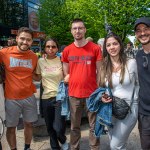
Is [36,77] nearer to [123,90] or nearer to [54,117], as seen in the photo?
[54,117]

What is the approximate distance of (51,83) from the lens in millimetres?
4605

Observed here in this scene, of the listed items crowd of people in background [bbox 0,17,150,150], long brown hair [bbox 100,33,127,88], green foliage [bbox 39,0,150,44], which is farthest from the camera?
green foliage [bbox 39,0,150,44]

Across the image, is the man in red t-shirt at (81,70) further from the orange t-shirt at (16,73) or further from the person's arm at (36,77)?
the orange t-shirt at (16,73)

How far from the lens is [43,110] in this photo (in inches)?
185

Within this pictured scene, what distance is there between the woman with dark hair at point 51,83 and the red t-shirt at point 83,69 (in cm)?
29

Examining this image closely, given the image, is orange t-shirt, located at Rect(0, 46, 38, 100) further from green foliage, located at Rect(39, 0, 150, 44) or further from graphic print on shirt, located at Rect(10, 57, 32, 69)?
green foliage, located at Rect(39, 0, 150, 44)

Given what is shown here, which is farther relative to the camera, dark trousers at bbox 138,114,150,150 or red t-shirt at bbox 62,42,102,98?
red t-shirt at bbox 62,42,102,98

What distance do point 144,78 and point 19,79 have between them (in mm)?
1889

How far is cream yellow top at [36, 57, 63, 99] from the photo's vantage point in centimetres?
459

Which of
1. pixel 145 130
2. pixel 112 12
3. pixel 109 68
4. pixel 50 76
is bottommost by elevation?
pixel 145 130

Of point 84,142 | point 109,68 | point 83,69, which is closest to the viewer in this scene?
point 109,68

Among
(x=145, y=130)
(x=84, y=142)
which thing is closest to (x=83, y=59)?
(x=145, y=130)

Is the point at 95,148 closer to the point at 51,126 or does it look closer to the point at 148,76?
the point at 51,126

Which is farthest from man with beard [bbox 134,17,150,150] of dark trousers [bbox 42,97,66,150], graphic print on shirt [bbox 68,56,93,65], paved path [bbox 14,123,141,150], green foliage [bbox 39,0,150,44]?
green foliage [bbox 39,0,150,44]
